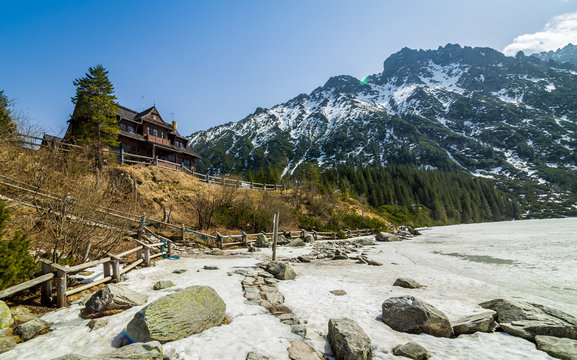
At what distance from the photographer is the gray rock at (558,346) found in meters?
4.29

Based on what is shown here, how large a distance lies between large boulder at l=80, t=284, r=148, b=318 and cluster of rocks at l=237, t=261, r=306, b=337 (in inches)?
122

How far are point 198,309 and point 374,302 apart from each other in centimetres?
529

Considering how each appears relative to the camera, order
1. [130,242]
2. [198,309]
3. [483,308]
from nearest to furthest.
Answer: [198,309], [483,308], [130,242]

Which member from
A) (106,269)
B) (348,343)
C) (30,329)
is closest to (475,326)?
(348,343)

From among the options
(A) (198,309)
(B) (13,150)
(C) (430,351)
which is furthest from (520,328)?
(B) (13,150)

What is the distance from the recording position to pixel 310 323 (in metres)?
5.62

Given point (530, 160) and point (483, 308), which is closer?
point (483, 308)

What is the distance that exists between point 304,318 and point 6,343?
574 centimetres

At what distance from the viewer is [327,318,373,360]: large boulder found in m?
4.03

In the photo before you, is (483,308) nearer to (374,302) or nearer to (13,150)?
Result: (374,302)

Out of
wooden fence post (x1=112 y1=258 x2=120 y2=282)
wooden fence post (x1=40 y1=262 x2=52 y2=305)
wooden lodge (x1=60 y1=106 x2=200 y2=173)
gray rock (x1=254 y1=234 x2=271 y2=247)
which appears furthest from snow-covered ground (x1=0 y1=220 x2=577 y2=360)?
wooden lodge (x1=60 y1=106 x2=200 y2=173)

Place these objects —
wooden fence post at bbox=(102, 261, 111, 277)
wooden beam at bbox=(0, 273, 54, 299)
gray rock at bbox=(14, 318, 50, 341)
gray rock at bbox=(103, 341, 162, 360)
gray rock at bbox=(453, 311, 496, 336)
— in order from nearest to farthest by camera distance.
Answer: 1. gray rock at bbox=(103, 341, 162, 360)
2. gray rock at bbox=(14, 318, 50, 341)
3. wooden beam at bbox=(0, 273, 54, 299)
4. gray rock at bbox=(453, 311, 496, 336)
5. wooden fence post at bbox=(102, 261, 111, 277)

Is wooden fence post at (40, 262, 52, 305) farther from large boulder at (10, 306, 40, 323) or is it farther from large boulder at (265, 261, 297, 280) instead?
large boulder at (265, 261, 297, 280)

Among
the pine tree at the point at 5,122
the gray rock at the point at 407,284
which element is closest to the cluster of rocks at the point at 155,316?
the gray rock at the point at 407,284
